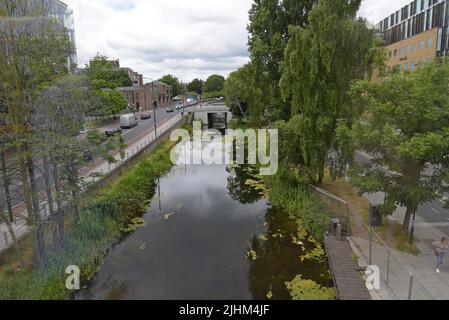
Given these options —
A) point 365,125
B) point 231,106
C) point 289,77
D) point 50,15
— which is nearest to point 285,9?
point 289,77

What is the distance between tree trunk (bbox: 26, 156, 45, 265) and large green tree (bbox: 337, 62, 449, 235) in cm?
1077

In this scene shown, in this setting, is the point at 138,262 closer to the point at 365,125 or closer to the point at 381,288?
the point at 381,288

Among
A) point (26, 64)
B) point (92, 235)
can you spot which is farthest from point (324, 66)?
point (92, 235)

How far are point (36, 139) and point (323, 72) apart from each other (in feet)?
41.2

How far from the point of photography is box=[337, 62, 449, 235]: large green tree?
983 centimetres

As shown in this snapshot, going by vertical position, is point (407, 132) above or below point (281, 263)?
above

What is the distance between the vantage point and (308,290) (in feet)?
34.1

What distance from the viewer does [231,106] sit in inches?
2009

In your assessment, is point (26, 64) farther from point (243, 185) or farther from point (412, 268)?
point (243, 185)

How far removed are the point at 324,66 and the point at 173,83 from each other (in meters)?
104

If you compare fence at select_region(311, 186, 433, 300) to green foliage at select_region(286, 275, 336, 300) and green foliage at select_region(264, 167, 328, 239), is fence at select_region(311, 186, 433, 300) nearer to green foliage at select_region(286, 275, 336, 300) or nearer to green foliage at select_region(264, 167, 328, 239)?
green foliage at select_region(264, 167, 328, 239)

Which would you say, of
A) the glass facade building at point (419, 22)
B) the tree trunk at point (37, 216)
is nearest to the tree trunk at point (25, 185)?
the tree trunk at point (37, 216)

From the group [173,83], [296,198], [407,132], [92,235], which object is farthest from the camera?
[173,83]

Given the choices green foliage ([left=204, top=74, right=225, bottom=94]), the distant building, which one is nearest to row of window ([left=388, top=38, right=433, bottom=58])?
the distant building
